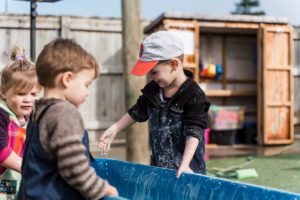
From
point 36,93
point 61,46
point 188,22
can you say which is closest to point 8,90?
point 36,93

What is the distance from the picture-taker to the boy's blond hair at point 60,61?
5.95 feet

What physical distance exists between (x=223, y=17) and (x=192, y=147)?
5.61 m

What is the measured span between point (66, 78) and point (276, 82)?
679 cm

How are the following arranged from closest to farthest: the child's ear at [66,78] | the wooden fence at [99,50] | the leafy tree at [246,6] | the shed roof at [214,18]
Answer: the child's ear at [66,78]
the shed roof at [214,18]
the wooden fence at [99,50]
the leafy tree at [246,6]

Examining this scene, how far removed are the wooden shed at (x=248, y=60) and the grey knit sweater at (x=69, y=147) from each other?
5.78 m

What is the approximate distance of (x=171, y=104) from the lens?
2793 millimetres

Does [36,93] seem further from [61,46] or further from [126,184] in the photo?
[61,46]

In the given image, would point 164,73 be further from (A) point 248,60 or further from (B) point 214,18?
(A) point 248,60

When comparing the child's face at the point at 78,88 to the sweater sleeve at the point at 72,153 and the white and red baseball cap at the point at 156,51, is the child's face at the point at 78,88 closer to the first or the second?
the sweater sleeve at the point at 72,153

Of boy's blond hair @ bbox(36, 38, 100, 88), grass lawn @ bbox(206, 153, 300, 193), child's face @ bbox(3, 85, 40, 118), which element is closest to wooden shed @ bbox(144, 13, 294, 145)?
grass lawn @ bbox(206, 153, 300, 193)

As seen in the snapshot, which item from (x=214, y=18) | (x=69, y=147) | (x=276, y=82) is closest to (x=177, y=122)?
(x=69, y=147)

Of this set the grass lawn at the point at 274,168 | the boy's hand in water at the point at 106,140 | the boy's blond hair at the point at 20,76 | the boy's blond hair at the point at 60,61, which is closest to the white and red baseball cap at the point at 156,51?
the boy's hand in water at the point at 106,140

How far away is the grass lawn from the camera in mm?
5102

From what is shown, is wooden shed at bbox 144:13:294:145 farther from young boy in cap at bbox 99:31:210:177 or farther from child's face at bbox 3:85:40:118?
child's face at bbox 3:85:40:118
